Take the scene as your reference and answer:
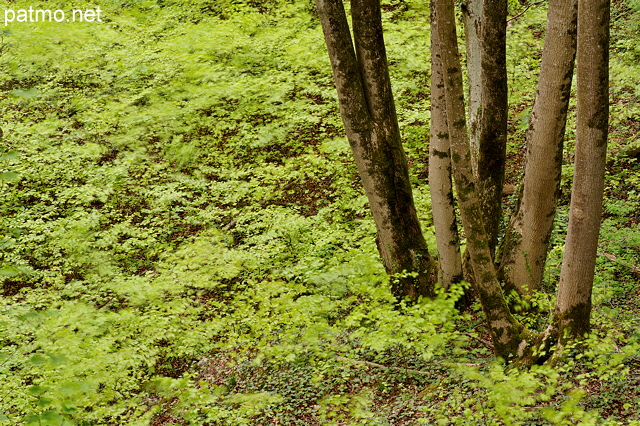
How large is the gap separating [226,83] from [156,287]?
5.96 m

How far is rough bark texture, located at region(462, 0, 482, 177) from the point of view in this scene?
227 inches

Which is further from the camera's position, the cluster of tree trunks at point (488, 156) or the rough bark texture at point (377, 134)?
the rough bark texture at point (377, 134)

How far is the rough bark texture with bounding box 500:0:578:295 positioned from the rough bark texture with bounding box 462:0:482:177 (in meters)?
0.87

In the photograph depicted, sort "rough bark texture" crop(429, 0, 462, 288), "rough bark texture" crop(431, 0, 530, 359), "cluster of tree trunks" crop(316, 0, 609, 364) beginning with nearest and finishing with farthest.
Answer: "cluster of tree trunks" crop(316, 0, 609, 364) < "rough bark texture" crop(431, 0, 530, 359) < "rough bark texture" crop(429, 0, 462, 288)

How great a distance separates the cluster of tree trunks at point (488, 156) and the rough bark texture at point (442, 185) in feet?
0.03

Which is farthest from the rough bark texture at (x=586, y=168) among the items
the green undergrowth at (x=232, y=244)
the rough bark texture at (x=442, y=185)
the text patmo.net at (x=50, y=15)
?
the text patmo.net at (x=50, y=15)

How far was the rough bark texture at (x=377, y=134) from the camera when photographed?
5.29 m

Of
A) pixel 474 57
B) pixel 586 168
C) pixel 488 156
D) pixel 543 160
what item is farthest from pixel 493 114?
pixel 586 168

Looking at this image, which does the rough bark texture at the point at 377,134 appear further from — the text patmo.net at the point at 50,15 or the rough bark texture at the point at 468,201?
the text patmo.net at the point at 50,15

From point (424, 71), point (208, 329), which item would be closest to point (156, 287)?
point (208, 329)

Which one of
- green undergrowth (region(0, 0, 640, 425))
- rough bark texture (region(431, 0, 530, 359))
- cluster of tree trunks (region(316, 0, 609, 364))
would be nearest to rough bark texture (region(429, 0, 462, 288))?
cluster of tree trunks (region(316, 0, 609, 364))

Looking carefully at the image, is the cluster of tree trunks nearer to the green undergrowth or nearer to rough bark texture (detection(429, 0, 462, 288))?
rough bark texture (detection(429, 0, 462, 288))

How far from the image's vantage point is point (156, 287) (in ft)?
24.2

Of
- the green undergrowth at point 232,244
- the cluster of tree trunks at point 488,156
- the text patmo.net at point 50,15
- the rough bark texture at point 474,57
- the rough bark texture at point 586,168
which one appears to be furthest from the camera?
the text patmo.net at point 50,15
